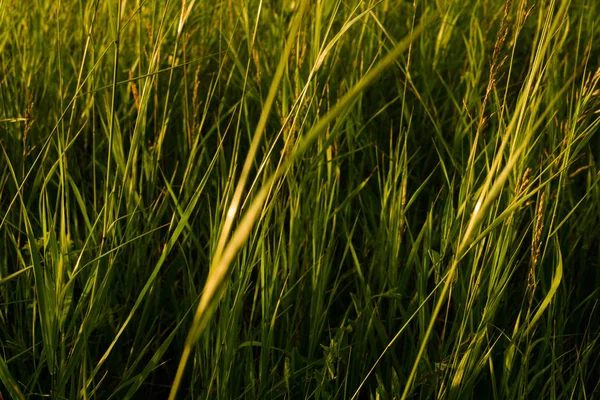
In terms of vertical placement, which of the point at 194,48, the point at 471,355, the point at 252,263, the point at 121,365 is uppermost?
the point at 194,48

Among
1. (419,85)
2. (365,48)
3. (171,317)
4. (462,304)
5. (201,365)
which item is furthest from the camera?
(419,85)

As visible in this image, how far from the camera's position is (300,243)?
132 cm

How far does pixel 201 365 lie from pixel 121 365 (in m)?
0.20

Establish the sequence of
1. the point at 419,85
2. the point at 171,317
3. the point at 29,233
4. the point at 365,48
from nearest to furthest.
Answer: the point at 29,233, the point at 171,317, the point at 365,48, the point at 419,85

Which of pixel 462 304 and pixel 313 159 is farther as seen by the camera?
pixel 313 159

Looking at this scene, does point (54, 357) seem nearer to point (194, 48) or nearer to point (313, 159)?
point (313, 159)

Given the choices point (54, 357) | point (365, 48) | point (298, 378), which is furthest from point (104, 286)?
point (365, 48)

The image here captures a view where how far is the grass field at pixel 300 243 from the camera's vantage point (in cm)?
107

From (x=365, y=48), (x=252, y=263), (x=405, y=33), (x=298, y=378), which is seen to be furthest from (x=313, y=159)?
(x=405, y=33)

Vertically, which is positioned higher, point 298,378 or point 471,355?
point 471,355

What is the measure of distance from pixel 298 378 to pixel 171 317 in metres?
0.29

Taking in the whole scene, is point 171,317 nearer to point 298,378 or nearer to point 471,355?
point 298,378

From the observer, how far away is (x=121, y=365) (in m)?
1.24

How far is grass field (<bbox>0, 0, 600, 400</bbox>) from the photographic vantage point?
107cm
